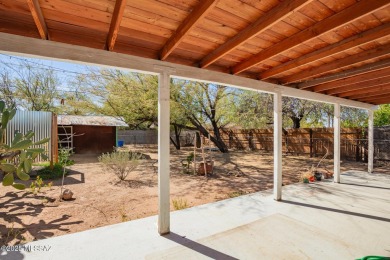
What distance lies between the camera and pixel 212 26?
213 centimetres

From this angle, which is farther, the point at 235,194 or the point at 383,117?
the point at 383,117

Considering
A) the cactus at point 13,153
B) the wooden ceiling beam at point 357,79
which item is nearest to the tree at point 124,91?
the wooden ceiling beam at point 357,79

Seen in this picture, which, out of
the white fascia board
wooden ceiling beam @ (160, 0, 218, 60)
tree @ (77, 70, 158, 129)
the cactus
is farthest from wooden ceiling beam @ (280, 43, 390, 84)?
tree @ (77, 70, 158, 129)

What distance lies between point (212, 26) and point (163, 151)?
1.63 m

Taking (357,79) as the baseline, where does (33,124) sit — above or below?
below

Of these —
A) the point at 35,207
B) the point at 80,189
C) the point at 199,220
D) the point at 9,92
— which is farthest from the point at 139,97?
the point at 9,92

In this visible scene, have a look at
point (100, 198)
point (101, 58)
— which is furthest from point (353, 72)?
point (100, 198)

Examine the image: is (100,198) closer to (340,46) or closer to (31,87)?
(340,46)

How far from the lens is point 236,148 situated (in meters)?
16.7

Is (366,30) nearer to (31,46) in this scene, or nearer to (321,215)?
(321,215)

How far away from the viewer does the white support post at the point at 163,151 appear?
9.37 ft

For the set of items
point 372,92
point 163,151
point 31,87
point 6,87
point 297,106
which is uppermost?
point 31,87

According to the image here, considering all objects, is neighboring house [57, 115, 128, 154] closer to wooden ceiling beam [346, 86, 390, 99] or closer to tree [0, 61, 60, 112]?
tree [0, 61, 60, 112]

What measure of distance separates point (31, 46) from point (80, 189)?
438 centimetres
